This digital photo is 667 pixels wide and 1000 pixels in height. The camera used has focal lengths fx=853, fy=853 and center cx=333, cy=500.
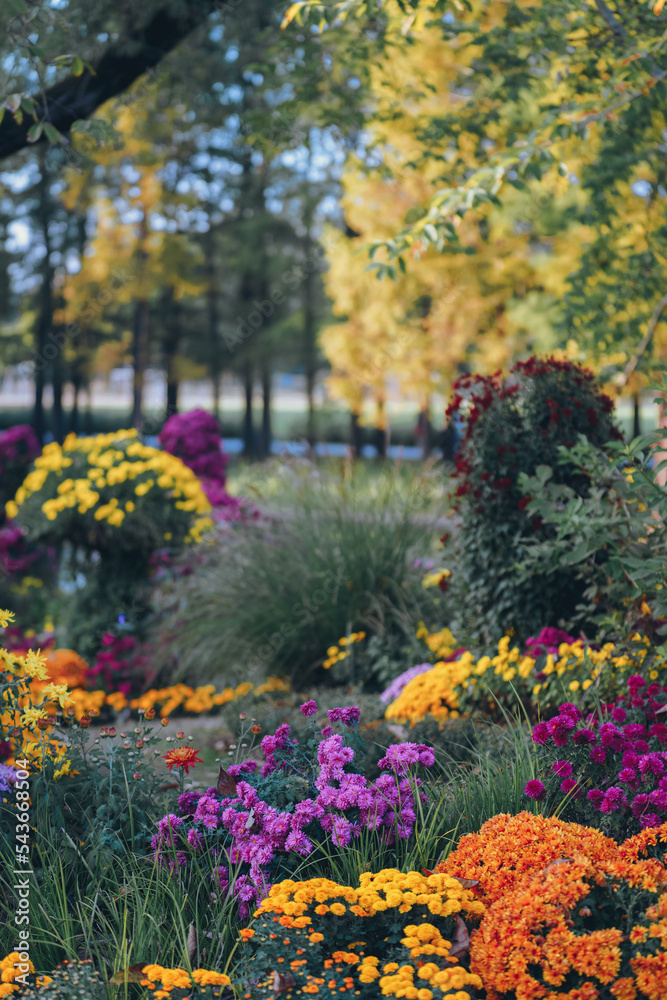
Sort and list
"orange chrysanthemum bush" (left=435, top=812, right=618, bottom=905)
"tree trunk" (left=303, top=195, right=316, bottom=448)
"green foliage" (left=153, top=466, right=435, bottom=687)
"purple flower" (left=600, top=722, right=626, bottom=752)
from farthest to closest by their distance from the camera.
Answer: "tree trunk" (left=303, top=195, right=316, bottom=448) → "green foliage" (left=153, top=466, right=435, bottom=687) → "purple flower" (left=600, top=722, right=626, bottom=752) → "orange chrysanthemum bush" (left=435, top=812, right=618, bottom=905)

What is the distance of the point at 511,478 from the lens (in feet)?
14.4

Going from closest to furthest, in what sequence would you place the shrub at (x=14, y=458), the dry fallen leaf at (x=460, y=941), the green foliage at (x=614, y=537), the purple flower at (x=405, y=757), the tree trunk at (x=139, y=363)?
the dry fallen leaf at (x=460, y=941)
the purple flower at (x=405, y=757)
the green foliage at (x=614, y=537)
the shrub at (x=14, y=458)
the tree trunk at (x=139, y=363)

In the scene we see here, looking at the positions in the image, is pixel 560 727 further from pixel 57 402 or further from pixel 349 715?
pixel 57 402

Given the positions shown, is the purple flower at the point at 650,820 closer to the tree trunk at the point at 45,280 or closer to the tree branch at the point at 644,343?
the tree branch at the point at 644,343

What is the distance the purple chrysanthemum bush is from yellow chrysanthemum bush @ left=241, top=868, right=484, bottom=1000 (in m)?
0.22

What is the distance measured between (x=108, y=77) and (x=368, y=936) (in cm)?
472

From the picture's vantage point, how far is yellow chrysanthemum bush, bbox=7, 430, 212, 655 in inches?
237

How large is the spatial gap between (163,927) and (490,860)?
94cm

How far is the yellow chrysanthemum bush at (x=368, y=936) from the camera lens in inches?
75.4

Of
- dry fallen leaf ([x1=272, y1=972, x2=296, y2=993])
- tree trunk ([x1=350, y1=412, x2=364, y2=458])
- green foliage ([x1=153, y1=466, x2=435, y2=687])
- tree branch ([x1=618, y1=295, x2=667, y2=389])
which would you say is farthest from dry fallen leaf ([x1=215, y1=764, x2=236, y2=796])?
tree trunk ([x1=350, y1=412, x2=364, y2=458])

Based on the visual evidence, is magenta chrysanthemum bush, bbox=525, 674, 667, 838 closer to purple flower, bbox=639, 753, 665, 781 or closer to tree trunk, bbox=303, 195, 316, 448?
purple flower, bbox=639, 753, 665, 781

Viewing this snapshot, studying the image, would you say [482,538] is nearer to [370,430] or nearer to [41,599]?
[41,599]

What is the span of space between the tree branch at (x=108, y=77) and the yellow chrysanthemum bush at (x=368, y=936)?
13.2 feet

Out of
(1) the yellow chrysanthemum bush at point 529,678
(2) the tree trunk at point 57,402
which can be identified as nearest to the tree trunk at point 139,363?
(2) the tree trunk at point 57,402
